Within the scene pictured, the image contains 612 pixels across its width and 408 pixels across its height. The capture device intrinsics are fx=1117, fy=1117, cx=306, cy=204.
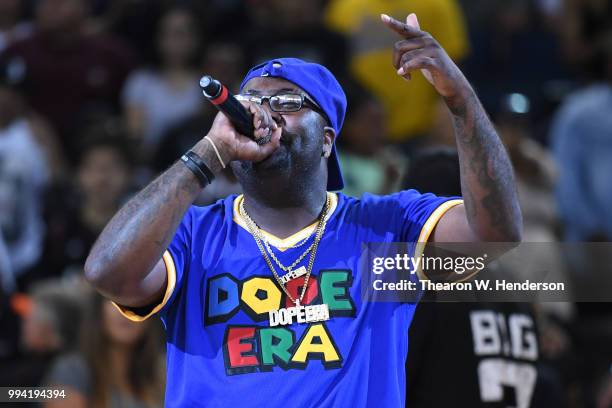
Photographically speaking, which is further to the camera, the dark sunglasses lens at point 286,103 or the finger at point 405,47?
the dark sunglasses lens at point 286,103

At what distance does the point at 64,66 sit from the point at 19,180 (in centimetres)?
123

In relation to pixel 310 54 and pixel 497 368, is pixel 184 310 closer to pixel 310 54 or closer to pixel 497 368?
pixel 497 368

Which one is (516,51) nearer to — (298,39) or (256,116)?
(298,39)

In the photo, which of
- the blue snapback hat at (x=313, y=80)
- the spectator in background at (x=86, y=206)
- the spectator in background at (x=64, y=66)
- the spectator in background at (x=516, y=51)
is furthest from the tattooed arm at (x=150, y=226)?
the spectator in background at (x=516, y=51)

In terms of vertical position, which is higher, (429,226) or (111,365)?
(111,365)

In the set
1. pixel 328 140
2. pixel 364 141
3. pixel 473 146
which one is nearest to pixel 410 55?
pixel 473 146

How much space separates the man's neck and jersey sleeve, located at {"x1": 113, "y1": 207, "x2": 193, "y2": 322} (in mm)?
223

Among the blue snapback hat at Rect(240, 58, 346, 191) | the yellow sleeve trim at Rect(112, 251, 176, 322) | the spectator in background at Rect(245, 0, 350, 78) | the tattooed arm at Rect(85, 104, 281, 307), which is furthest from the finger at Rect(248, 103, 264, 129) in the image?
the spectator in background at Rect(245, 0, 350, 78)

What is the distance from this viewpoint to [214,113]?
26.2ft

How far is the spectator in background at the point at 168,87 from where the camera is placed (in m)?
8.59

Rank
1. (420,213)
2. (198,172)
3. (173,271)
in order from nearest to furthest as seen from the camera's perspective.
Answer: (198,172) → (173,271) → (420,213)

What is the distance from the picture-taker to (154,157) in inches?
324

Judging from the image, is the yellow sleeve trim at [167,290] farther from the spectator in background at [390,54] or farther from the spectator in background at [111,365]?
the spectator in background at [390,54]

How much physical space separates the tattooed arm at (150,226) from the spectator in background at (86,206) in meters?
4.07
